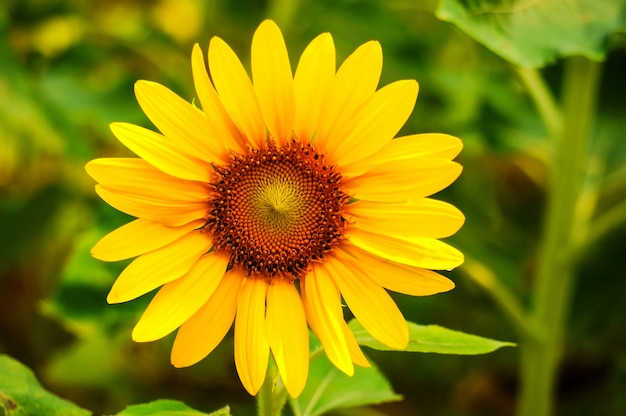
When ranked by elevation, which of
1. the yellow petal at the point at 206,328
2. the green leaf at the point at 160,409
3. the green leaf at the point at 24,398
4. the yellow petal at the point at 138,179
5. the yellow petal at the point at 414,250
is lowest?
the green leaf at the point at 24,398

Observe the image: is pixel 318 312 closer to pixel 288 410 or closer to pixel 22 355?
pixel 288 410

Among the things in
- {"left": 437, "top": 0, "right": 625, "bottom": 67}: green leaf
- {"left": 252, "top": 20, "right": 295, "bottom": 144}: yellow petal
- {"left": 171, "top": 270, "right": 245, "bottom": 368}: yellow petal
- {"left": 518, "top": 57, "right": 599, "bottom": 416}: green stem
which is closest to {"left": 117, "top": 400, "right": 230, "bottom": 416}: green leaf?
{"left": 171, "top": 270, "right": 245, "bottom": 368}: yellow petal

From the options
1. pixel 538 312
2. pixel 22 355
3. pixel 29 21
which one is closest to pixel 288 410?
pixel 538 312

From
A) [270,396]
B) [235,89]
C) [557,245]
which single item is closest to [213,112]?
[235,89]

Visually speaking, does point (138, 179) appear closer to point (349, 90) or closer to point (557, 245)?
point (349, 90)

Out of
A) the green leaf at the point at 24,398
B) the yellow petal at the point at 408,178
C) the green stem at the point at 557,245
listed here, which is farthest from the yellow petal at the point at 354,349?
the green stem at the point at 557,245

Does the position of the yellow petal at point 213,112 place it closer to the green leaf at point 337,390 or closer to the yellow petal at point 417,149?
the yellow petal at point 417,149

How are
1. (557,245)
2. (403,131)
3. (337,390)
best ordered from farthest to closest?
(403,131) < (557,245) < (337,390)
